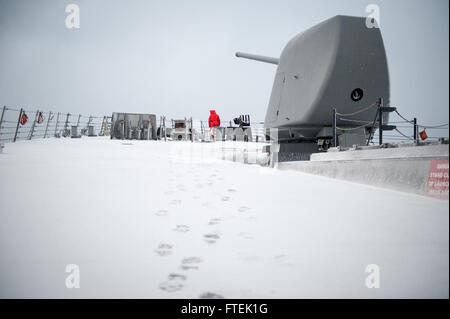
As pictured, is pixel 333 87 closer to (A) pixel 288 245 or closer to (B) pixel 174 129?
(A) pixel 288 245

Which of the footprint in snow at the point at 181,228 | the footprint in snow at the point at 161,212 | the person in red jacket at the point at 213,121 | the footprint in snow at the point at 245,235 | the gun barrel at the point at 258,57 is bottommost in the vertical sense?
the footprint in snow at the point at 245,235

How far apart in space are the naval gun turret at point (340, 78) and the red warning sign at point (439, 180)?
4668mm

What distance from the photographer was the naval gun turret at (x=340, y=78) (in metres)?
6.11

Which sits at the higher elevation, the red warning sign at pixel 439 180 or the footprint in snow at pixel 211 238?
the red warning sign at pixel 439 180

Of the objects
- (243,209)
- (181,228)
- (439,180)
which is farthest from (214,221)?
(439,180)

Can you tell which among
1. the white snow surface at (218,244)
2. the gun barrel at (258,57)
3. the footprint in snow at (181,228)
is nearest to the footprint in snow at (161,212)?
the white snow surface at (218,244)

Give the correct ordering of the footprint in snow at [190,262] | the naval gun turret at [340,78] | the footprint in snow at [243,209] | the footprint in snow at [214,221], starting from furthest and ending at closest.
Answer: the naval gun turret at [340,78] → the footprint in snow at [243,209] → the footprint in snow at [214,221] → the footprint in snow at [190,262]

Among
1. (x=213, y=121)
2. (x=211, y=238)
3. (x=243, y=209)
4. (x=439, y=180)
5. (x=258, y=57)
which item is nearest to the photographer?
(x=439, y=180)

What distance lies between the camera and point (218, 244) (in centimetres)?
212

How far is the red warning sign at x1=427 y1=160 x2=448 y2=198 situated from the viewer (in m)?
1.64

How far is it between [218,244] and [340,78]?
209 inches

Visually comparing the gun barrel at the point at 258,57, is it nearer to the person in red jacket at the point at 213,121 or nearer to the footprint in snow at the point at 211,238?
the person in red jacket at the point at 213,121

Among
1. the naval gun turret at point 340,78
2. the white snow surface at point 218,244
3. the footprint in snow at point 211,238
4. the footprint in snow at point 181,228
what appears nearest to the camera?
the white snow surface at point 218,244

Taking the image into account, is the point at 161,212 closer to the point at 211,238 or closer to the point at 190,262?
the point at 211,238
